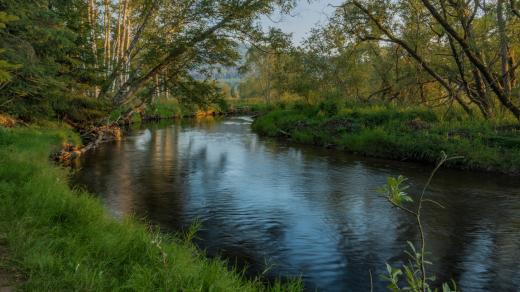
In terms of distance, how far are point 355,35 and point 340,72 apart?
10.4 m

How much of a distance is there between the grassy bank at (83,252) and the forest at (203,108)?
3 cm

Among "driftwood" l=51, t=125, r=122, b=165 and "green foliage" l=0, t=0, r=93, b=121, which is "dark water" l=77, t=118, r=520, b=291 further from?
"green foliage" l=0, t=0, r=93, b=121

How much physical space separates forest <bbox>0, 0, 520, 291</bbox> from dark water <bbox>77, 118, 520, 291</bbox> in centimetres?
27

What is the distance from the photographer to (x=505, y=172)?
53.0 feet

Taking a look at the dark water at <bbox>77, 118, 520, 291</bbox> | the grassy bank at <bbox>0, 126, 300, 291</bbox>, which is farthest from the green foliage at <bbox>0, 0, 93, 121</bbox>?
the dark water at <bbox>77, 118, 520, 291</bbox>

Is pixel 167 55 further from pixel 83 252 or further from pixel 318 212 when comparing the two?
pixel 83 252

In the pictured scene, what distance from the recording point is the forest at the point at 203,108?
229 inches

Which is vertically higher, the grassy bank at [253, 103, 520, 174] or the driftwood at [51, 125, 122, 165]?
the grassy bank at [253, 103, 520, 174]

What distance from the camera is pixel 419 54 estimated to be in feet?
78.9

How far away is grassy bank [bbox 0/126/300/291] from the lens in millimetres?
4781

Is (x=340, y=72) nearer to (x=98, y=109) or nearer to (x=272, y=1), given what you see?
(x=272, y=1)

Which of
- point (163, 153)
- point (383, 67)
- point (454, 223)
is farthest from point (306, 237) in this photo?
point (383, 67)

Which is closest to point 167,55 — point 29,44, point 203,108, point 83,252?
point 203,108

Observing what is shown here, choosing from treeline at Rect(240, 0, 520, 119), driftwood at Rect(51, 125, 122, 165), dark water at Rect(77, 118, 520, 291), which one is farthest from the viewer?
treeline at Rect(240, 0, 520, 119)
